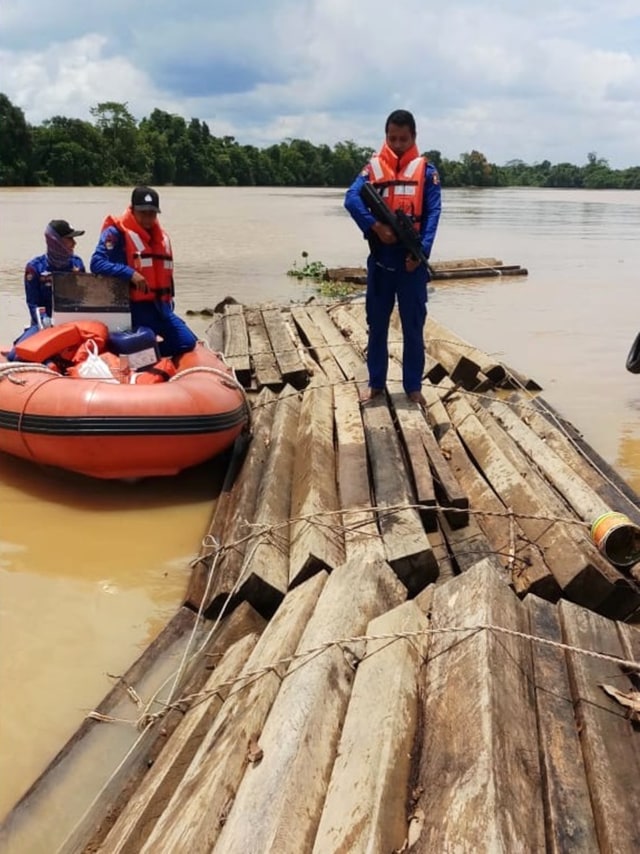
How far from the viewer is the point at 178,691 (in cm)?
325

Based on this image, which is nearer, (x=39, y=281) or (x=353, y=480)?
(x=353, y=480)

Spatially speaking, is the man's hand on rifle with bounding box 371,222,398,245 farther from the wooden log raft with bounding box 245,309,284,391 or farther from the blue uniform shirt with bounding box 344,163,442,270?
the wooden log raft with bounding box 245,309,284,391

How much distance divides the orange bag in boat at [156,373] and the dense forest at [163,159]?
163 feet

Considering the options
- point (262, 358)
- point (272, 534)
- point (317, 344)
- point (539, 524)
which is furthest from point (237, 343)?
point (539, 524)

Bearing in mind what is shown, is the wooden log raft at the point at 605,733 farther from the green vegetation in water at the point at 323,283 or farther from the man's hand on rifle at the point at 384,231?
the green vegetation in water at the point at 323,283

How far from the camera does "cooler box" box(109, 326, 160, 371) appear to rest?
5.86 metres

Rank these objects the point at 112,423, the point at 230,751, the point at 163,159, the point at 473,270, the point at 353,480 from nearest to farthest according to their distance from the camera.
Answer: the point at 230,751 < the point at 353,480 < the point at 112,423 < the point at 473,270 < the point at 163,159

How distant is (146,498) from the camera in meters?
5.34

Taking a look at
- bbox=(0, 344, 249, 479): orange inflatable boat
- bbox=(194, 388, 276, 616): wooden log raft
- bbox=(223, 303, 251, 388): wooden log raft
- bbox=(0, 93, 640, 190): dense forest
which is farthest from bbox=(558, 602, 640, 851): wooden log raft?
bbox=(0, 93, 640, 190): dense forest

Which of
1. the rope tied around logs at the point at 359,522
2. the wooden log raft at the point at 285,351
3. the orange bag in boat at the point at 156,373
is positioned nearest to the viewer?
the rope tied around logs at the point at 359,522

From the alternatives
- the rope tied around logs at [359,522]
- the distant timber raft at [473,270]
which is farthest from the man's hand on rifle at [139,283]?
the distant timber raft at [473,270]

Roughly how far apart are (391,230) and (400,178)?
0.38 meters

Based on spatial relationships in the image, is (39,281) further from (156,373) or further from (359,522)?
(359,522)

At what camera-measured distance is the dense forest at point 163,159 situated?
205 ft
